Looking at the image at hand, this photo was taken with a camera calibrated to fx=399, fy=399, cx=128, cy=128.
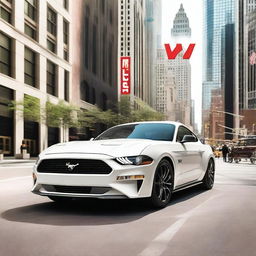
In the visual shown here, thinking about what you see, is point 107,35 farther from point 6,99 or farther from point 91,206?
point 91,206

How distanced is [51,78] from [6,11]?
10222 millimetres

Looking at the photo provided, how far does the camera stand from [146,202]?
6324 mm

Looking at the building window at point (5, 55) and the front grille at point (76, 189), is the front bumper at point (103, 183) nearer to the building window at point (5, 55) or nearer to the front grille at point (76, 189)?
the front grille at point (76, 189)

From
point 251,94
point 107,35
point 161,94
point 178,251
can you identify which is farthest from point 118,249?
point 161,94

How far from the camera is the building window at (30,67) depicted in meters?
37.2

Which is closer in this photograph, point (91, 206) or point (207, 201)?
point (91, 206)

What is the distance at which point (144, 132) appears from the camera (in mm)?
7523

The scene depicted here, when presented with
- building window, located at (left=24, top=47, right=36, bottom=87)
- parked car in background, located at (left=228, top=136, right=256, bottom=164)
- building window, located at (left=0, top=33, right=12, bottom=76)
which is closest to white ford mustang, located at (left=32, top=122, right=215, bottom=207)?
parked car in background, located at (left=228, top=136, right=256, bottom=164)

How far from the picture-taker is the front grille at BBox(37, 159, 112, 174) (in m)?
5.75

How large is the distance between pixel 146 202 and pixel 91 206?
96cm

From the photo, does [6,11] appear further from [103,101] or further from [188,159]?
[103,101]

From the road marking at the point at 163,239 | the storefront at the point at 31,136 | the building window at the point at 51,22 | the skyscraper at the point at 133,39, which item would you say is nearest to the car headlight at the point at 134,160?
the road marking at the point at 163,239

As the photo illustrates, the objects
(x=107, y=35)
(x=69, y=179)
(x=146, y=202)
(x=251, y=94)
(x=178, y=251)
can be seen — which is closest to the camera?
(x=178, y=251)

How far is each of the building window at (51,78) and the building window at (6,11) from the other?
26.0 feet
